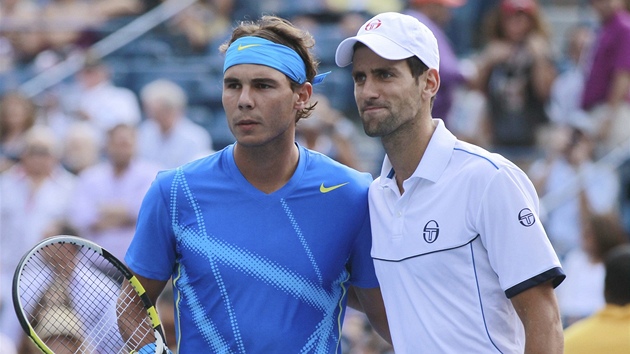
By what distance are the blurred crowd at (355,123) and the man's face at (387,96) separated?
381 centimetres

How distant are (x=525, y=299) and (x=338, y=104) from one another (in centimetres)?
733

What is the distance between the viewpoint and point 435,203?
12.3 feet

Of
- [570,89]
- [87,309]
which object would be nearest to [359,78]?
[87,309]

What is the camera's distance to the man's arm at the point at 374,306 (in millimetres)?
4242

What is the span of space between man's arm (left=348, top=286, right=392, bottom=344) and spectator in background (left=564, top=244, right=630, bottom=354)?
148cm

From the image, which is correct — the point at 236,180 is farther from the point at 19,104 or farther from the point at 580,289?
the point at 19,104

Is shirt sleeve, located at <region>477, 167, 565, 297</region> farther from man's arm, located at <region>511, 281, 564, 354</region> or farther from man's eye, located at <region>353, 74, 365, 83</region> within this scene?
man's eye, located at <region>353, 74, 365, 83</region>

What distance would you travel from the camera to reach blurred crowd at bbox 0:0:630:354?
8617 millimetres

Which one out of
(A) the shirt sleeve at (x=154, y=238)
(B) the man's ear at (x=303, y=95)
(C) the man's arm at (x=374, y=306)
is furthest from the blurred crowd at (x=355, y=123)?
(B) the man's ear at (x=303, y=95)

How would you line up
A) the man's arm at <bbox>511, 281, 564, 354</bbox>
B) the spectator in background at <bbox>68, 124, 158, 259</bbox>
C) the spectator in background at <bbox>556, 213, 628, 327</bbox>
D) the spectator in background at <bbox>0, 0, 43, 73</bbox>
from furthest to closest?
the spectator in background at <bbox>0, 0, 43, 73</bbox> → the spectator in background at <bbox>68, 124, 158, 259</bbox> → the spectator in background at <bbox>556, 213, 628, 327</bbox> → the man's arm at <bbox>511, 281, 564, 354</bbox>

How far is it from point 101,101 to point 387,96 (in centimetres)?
747

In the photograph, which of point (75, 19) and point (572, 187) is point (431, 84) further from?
point (75, 19)

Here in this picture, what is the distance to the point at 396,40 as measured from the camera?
382 centimetres

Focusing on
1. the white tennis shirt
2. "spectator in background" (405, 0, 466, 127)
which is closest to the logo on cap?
the white tennis shirt
